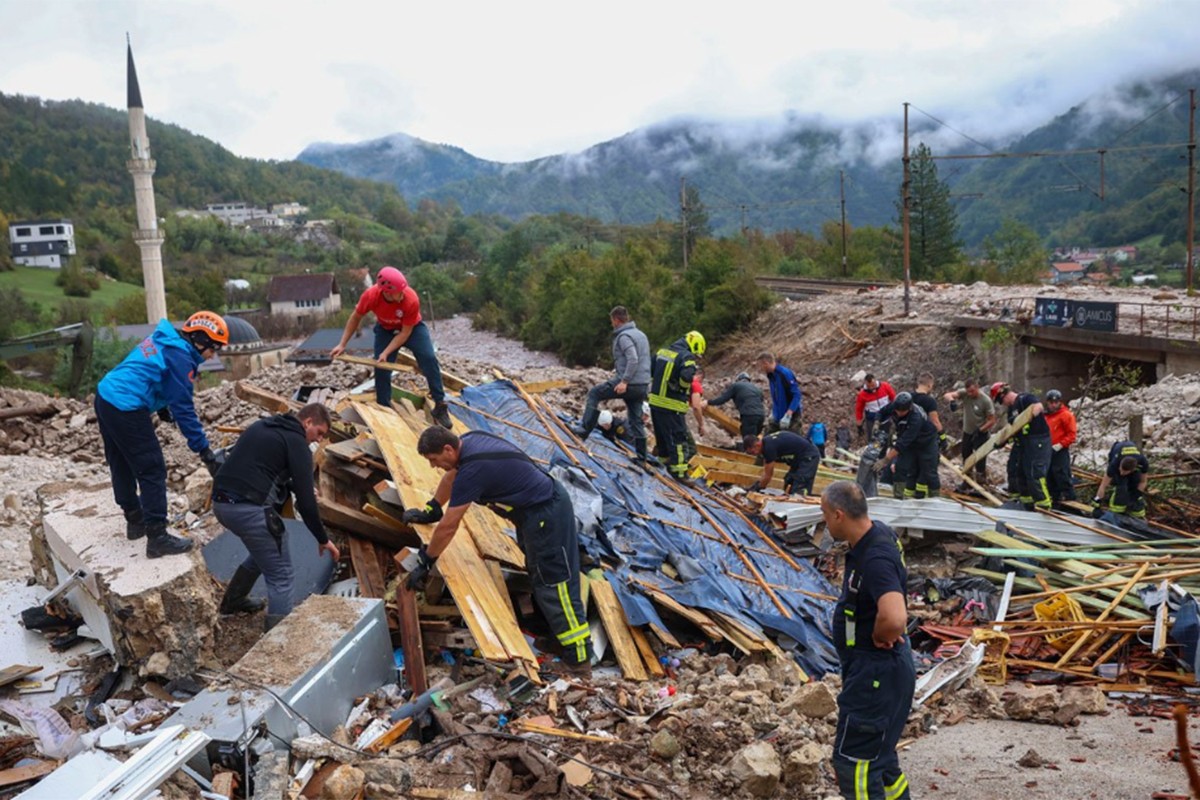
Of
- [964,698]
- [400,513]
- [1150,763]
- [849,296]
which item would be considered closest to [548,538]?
[400,513]

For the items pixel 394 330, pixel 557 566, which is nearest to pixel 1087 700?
pixel 557 566

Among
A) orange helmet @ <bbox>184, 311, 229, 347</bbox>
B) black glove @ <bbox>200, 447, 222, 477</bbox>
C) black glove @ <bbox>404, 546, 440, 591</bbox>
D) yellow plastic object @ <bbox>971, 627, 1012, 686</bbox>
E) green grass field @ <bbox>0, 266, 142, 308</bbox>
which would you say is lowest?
yellow plastic object @ <bbox>971, 627, 1012, 686</bbox>

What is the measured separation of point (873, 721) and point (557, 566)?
2.17m

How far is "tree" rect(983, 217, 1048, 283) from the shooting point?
120 ft

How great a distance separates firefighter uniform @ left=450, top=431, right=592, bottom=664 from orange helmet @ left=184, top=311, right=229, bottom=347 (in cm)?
162

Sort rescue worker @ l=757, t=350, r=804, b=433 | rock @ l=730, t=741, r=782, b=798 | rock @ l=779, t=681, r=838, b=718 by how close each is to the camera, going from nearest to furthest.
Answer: rock @ l=730, t=741, r=782, b=798, rock @ l=779, t=681, r=838, b=718, rescue worker @ l=757, t=350, r=804, b=433

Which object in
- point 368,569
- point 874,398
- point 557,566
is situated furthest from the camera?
point 874,398

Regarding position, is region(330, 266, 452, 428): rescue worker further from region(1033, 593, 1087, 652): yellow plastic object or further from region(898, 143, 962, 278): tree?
region(898, 143, 962, 278): tree

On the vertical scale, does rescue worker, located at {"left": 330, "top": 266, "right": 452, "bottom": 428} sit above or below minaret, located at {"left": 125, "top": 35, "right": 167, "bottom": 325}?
below

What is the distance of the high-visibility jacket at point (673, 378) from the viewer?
8.88 m

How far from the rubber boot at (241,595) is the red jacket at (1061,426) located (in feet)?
26.6

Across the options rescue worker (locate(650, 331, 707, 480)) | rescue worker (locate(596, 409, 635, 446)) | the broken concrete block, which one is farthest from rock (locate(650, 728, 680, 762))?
rescue worker (locate(596, 409, 635, 446))

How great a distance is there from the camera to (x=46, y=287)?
65.4 metres

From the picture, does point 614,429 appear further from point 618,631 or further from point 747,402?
point 618,631
